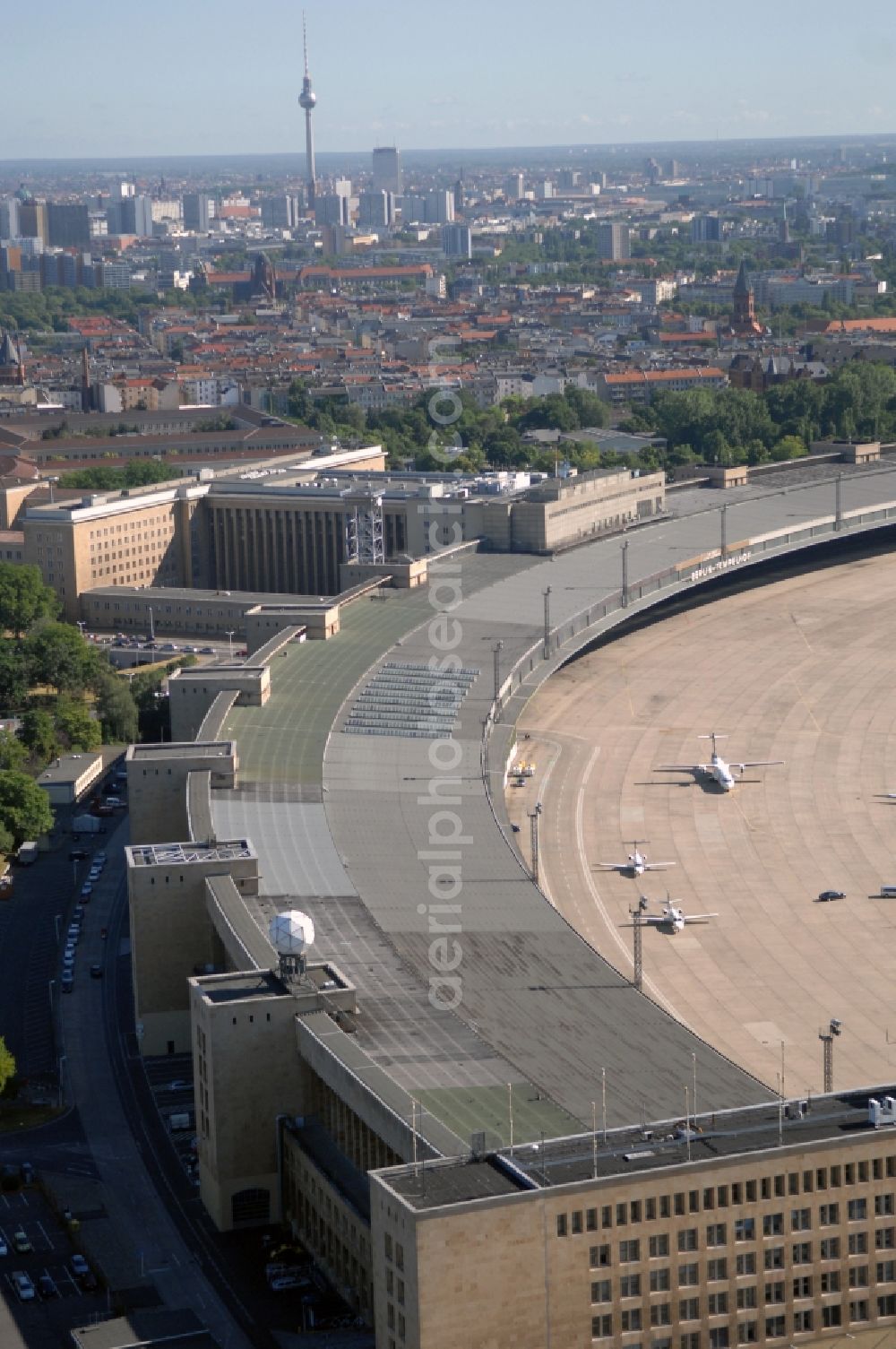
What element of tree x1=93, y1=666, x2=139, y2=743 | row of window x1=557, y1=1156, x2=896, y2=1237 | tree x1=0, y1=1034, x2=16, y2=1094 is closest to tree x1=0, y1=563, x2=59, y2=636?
tree x1=93, y1=666, x2=139, y2=743

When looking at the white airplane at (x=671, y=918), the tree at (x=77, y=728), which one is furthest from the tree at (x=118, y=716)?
the white airplane at (x=671, y=918)

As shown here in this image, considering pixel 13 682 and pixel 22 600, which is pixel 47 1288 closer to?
pixel 13 682

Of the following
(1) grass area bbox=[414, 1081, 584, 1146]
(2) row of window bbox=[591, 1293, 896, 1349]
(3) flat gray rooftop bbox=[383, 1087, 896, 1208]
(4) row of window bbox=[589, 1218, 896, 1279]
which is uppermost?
(3) flat gray rooftop bbox=[383, 1087, 896, 1208]

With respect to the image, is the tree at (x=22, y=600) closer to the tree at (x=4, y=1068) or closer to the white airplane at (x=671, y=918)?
the white airplane at (x=671, y=918)

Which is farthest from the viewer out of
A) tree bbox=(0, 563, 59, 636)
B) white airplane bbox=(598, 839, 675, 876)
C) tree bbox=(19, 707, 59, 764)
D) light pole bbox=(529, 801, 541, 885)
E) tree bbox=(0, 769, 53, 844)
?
tree bbox=(0, 563, 59, 636)

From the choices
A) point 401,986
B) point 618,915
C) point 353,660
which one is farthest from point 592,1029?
point 353,660

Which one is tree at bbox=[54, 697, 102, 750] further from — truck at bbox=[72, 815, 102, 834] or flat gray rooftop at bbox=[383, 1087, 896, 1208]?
flat gray rooftop at bbox=[383, 1087, 896, 1208]

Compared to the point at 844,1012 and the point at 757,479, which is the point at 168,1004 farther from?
the point at 757,479
